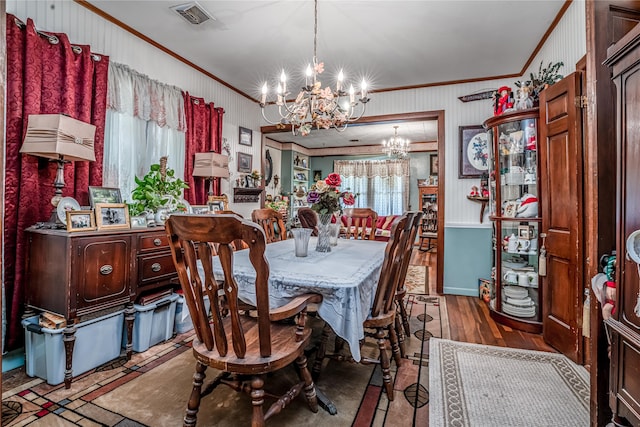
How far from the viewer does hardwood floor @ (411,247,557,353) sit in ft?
8.18

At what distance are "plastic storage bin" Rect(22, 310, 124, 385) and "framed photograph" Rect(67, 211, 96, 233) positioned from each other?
589mm

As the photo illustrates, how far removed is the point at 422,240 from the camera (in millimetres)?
8258

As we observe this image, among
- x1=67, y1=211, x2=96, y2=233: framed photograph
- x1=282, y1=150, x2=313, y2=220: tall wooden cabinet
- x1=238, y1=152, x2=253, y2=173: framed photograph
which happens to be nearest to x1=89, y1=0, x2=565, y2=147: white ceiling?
x1=238, y1=152, x2=253, y2=173: framed photograph

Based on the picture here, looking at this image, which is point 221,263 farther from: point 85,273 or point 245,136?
point 245,136

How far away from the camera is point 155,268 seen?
2414 mm

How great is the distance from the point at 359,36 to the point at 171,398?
10.1 feet

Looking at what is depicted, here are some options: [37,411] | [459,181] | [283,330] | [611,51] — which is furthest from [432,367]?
[459,181]

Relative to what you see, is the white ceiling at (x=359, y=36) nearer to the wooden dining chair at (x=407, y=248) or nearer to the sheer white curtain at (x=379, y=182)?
the wooden dining chair at (x=407, y=248)

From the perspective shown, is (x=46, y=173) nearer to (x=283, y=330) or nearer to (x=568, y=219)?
(x=283, y=330)

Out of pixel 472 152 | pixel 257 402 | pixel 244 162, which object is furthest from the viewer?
pixel 244 162

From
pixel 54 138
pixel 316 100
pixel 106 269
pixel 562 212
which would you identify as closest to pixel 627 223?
pixel 562 212

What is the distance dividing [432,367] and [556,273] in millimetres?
1229

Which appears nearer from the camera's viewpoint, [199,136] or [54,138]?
[54,138]

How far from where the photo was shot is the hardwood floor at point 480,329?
2494 mm
